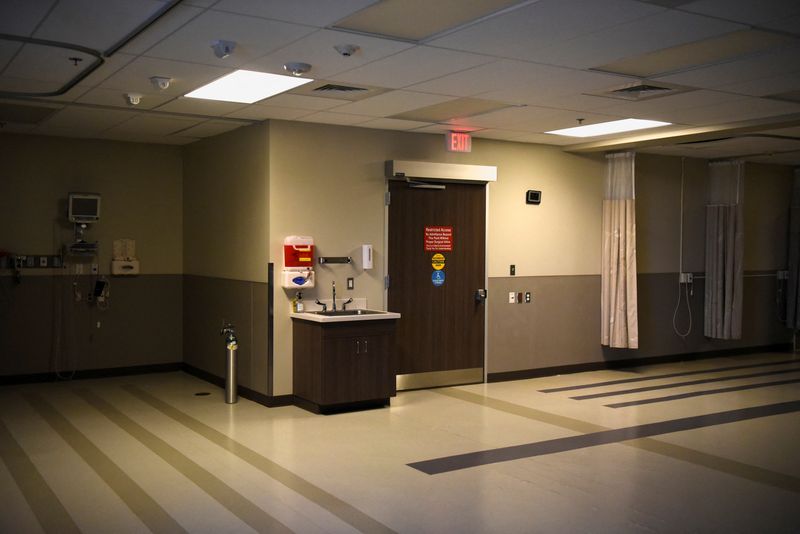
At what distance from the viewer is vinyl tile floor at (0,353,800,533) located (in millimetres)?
4219

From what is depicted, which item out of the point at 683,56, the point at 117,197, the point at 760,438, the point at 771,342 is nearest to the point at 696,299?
the point at 771,342

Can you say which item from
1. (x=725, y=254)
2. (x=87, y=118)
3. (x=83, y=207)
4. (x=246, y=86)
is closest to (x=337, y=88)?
(x=246, y=86)

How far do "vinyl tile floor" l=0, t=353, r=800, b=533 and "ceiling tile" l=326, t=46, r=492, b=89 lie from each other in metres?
2.59

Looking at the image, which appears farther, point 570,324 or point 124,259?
point 570,324

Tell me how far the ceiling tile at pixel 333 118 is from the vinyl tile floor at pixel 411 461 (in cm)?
257

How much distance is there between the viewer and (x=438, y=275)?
7.92m

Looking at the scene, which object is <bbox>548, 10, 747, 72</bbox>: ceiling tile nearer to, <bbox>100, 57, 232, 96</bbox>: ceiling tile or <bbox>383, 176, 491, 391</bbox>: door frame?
<bbox>100, 57, 232, 96</bbox>: ceiling tile

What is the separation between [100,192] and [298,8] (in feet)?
17.6

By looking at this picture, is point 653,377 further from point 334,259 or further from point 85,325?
point 85,325

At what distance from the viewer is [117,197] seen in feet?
28.0

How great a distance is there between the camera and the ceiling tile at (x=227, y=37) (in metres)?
4.04

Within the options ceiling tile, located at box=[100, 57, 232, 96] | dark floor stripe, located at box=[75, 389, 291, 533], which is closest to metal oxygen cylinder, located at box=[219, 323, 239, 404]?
dark floor stripe, located at box=[75, 389, 291, 533]

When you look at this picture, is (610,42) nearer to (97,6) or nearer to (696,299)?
(97,6)

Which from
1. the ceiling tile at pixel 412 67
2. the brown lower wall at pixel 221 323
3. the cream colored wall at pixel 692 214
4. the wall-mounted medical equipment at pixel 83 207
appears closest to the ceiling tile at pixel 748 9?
the ceiling tile at pixel 412 67
